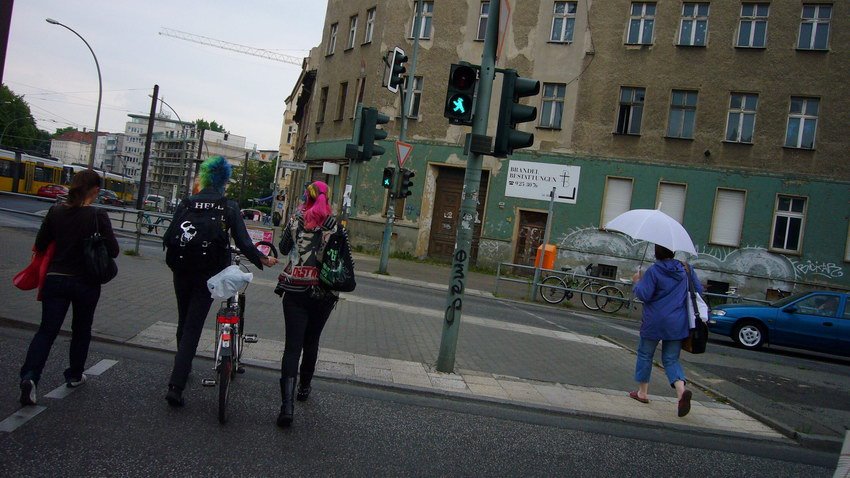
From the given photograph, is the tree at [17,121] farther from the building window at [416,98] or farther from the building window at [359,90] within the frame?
the building window at [416,98]

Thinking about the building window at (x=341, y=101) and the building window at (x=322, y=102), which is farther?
the building window at (x=322, y=102)

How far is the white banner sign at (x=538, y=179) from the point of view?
2325cm

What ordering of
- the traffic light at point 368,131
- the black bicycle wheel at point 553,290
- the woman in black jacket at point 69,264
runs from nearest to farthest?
1. the woman in black jacket at point 69,264
2. the traffic light at point 368,131
3. the black bicycle wheel at point 553,290

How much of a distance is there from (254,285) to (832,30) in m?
22.3

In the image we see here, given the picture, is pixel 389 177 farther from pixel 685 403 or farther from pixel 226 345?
pixel 226 345

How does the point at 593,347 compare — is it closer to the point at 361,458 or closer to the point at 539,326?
the point at 539,326

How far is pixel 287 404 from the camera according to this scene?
507cm

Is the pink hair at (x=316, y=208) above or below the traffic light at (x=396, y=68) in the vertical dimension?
below

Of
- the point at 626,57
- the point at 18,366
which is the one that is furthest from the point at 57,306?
the point at 626,57

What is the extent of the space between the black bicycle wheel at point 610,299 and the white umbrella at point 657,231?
11579mm

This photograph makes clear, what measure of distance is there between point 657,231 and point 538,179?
1796 centimetres

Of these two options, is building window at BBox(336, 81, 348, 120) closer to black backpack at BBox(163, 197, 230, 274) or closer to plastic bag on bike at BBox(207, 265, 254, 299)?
black backpack at BBox(163, 197, 230, 274)

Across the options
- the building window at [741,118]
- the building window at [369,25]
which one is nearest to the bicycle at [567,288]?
the building window at [741,118]

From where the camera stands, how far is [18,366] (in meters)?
5.75
